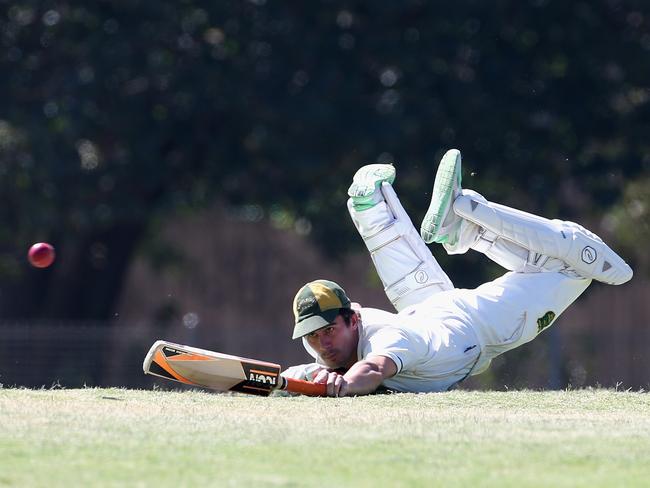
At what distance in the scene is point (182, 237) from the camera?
22891mm

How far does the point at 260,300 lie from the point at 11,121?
6.20 metres

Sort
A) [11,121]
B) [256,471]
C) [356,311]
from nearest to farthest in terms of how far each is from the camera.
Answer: [256,471] < [356,311] < [11,121]

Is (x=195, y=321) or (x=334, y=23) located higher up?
(x=334, y=23)

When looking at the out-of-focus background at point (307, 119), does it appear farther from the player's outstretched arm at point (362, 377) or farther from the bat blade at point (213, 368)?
the player's outstretched arm at point (362, 377)

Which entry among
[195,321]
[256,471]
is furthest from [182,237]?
[256,471]

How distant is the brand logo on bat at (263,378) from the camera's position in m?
7.00

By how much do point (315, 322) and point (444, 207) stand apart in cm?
125

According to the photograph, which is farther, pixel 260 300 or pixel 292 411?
pixel 260 300

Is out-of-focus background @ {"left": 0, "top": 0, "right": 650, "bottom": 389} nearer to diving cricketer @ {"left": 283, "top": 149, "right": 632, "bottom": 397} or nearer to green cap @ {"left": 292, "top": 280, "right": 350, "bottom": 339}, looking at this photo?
diving cricketer @ {"left": 283, "top": 149, "right": 632, "bottom": 397}

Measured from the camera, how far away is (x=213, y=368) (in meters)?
6.99

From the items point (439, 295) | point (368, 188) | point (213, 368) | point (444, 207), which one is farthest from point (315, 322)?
point (368, 188)

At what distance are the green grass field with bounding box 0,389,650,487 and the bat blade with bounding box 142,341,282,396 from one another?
0.11m

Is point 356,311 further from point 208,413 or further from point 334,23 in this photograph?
point 334,23

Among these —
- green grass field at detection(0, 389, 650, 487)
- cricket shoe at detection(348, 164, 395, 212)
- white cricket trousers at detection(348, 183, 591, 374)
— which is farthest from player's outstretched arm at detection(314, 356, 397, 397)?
cricket shoe at detection(348, 164, 395, 212)
